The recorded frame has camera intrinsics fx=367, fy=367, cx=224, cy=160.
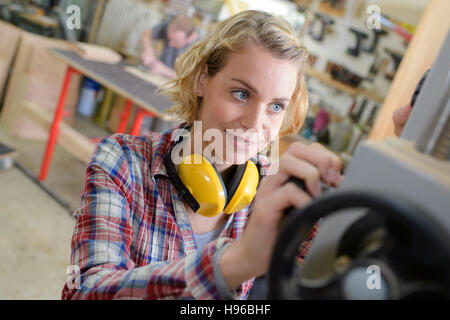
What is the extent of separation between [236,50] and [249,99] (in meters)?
0.13

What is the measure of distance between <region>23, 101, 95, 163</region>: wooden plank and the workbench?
0.23 ft

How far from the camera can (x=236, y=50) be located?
35.4 inches

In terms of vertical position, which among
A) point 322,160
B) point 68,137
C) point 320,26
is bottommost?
point 68,137

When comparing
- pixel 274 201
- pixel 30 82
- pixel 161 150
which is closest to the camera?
pixel 274 201

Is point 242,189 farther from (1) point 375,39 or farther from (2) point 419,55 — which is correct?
(1) point 375,39

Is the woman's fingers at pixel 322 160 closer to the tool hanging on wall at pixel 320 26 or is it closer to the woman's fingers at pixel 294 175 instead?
the woman's fingers at pixel 294 175

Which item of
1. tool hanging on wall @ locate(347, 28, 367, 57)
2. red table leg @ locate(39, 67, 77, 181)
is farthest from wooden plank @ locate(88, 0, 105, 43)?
tool hanging on wall @ locate(347, 28, 367, 57)

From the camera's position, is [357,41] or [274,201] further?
[357,41]

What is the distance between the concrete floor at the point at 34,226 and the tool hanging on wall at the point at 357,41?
2.61 m

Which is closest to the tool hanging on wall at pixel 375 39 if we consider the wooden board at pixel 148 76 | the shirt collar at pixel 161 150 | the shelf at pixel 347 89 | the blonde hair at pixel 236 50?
the shelf at pixel 347 89

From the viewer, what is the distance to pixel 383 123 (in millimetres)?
2098

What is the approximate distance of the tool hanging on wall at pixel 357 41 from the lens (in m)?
3.16

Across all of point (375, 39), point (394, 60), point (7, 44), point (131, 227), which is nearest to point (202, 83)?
point (131, 227)
